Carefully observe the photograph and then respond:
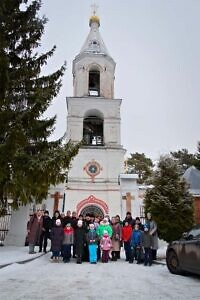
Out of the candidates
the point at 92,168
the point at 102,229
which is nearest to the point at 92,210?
the point at 92,168

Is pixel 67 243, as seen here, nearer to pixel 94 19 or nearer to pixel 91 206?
pixel 91 206

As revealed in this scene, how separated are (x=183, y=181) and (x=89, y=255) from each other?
5.70m

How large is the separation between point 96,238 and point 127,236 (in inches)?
55.9

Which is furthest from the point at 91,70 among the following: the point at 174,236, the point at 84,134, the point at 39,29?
the point at 174,236

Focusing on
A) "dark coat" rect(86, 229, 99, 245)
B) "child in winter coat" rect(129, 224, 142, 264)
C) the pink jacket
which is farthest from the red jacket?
"dark coat" rect(86, 229, 99, 245)

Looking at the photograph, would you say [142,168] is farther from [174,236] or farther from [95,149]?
[174,236]

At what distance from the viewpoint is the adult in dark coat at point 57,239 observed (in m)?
10.9

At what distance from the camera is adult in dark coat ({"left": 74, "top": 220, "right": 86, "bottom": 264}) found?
1073cm

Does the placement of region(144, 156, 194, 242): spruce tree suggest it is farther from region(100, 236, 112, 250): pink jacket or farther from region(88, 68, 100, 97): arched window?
region(88, 68, 100, 97): arched window

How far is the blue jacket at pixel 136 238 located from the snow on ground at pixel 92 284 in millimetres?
2255

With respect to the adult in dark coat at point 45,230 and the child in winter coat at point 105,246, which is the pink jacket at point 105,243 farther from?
the adult in dark coat at point 45,230

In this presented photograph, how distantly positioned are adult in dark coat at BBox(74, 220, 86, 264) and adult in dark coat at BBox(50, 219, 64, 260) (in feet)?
1.70

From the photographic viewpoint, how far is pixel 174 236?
13.5m

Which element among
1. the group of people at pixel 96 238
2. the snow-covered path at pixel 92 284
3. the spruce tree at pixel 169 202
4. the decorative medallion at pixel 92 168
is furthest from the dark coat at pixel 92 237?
the decorative medallion at pixel 92 168
